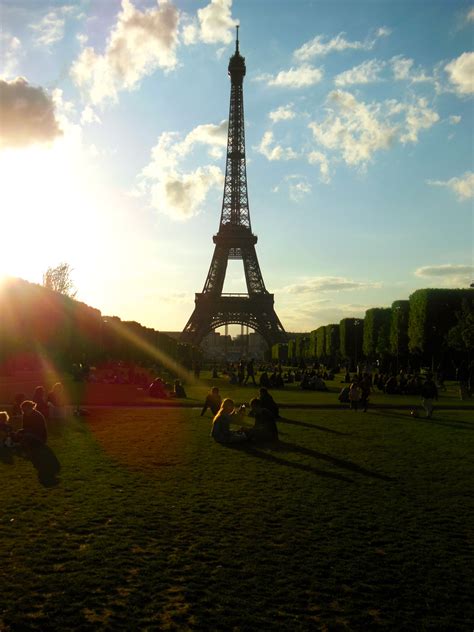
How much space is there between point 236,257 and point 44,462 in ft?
276

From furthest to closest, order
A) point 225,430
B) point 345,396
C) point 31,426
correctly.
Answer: point 345,396 → point 225,430 → point 31,426

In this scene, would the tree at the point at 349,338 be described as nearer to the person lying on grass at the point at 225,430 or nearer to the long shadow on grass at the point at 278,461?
the person lying on grass at the point at 225,430

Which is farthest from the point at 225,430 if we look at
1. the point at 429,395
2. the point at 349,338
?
the point at 349,338

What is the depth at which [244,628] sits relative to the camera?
5207 mm

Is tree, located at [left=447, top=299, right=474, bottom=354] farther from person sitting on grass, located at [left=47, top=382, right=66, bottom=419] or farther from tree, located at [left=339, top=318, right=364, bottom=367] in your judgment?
person sitting on grass, located at [left=47, top=382, right=66, bottom=419]

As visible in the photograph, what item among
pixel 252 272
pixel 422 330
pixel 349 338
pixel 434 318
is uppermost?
pixel 252 272

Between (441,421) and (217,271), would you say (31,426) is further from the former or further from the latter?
(217,271)

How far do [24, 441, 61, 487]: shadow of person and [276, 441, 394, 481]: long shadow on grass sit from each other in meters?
4.99

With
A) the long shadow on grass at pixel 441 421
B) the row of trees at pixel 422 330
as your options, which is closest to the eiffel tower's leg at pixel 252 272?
the row of trees at pixel 422 330

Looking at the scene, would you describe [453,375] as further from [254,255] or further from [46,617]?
[46,617]

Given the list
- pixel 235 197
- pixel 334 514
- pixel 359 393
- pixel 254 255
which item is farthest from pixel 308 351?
pixel 334 514

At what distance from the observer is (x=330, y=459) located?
13.2 metres

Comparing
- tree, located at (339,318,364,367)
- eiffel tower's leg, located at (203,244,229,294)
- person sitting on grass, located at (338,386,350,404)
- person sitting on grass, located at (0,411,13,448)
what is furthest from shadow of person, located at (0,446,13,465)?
eiffel tower's leg, located at (203,244,229,294)

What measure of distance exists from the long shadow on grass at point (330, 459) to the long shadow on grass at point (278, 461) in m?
0.57
